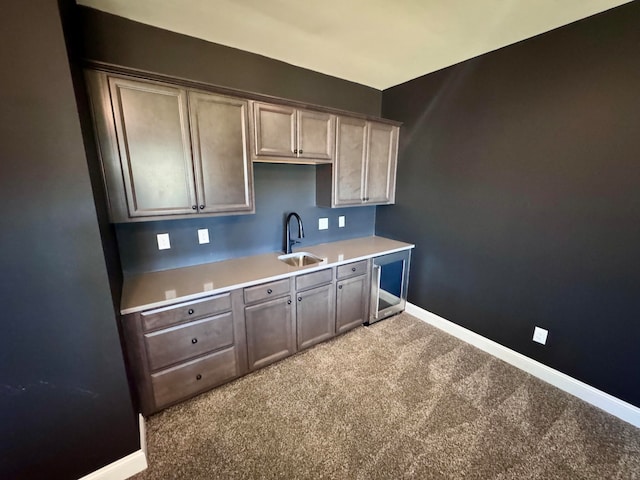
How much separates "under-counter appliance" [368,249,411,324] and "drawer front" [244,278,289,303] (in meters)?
1.02

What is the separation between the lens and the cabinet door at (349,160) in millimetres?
2395

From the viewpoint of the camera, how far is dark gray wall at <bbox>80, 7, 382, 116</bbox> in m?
1.64

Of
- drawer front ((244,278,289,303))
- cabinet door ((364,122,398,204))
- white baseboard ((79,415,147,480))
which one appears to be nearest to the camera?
white baseboard ((79,415,147,480))

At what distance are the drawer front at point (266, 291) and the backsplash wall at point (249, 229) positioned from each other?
1.88 ft

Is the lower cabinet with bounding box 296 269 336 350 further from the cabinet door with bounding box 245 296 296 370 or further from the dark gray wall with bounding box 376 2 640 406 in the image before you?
the dark gray wall with bounding box 376 2 640 406

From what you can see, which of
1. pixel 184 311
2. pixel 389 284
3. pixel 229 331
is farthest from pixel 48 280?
pixel 389 284

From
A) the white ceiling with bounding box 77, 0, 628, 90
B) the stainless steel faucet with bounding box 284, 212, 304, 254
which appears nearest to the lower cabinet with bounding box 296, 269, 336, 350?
the stainless steel faucet with bounding box 284, 212, 304, 254

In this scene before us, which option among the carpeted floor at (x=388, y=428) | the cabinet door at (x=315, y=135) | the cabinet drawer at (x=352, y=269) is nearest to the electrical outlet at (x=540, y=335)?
the carpeted floor at (x=388, y=428)

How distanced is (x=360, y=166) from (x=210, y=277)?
1.76 metres

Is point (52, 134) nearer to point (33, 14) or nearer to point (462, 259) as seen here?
point (33, 14)

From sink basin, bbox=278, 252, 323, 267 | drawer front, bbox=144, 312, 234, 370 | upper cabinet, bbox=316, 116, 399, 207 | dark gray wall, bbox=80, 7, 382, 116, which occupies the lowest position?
drawer front, bbox=144, 312, 234, 370

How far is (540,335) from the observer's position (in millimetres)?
2031

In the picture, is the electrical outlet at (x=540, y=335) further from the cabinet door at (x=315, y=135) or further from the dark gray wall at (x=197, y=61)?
the dark gray wall at (x=197, y=61)

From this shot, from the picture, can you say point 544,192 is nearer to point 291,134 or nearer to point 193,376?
point 291,134
